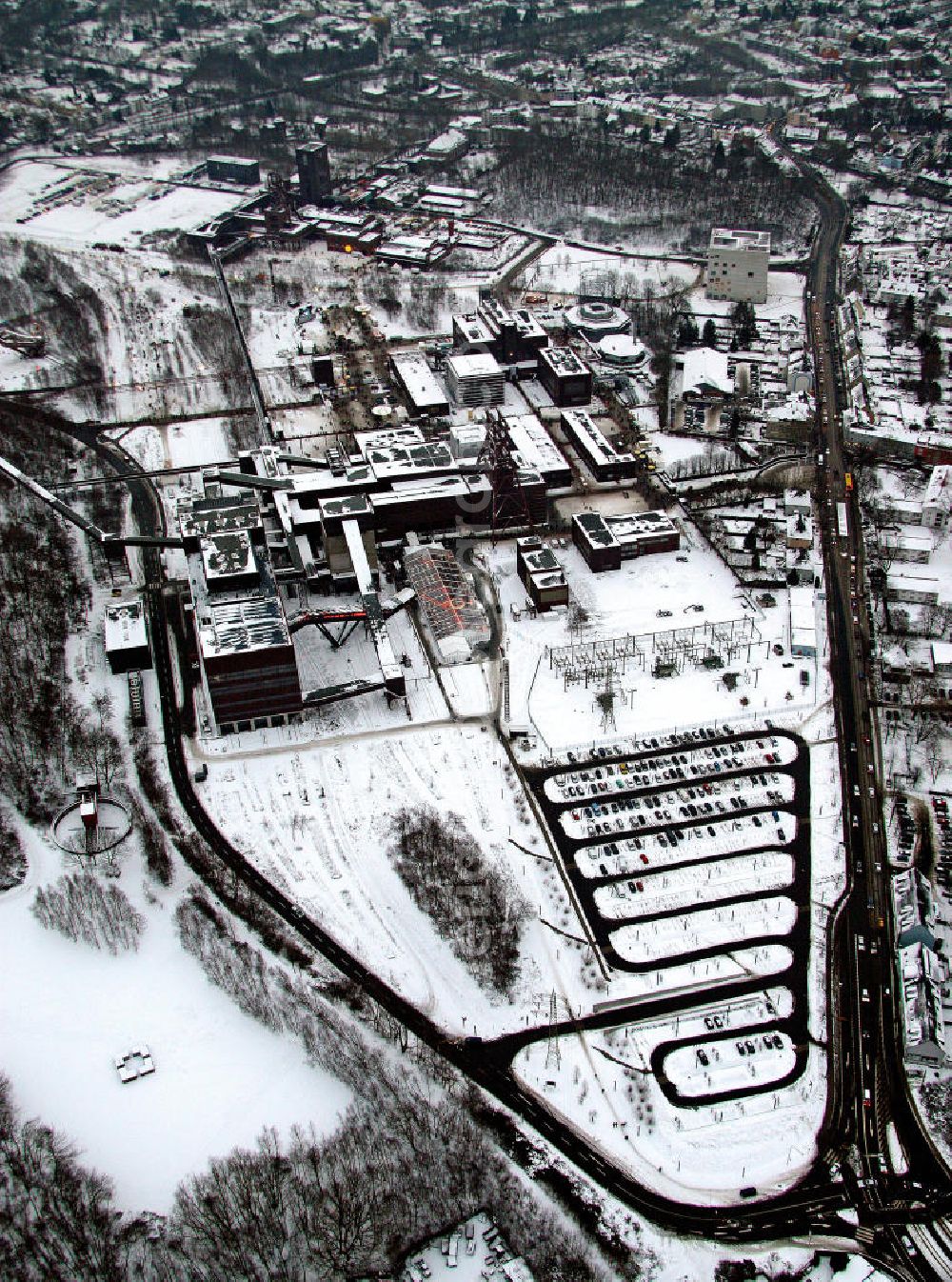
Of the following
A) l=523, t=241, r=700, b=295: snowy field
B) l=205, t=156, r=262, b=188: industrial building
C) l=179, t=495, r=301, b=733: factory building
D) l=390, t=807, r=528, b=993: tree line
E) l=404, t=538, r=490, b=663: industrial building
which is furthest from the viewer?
l=205, t=156, r=262, b=188: industrial building

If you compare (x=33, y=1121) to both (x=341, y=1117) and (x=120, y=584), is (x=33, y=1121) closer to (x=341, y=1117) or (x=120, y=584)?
(x=341, y=1117)

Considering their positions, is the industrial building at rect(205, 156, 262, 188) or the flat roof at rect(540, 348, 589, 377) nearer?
the flat roof at rect(540, 348, 589, 377)

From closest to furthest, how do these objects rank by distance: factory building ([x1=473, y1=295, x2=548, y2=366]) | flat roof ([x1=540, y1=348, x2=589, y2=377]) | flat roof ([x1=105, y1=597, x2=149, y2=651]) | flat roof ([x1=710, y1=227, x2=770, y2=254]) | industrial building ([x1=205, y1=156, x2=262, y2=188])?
1. flat roof ([x1=105, y1=597, x2=149, y2=651])
2. flat roof ([x1=540, y1=348, x2=589, y2=377])
3. factory building ([x1=473, y1=295, x2=548, y2=366])
4. flat roof ([x1=710, y1=227, x2=770, y2=254])
5. industrial building ([x1=205, y1=156, x2=262, y2=188])

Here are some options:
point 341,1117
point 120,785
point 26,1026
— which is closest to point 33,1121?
point 26,1026

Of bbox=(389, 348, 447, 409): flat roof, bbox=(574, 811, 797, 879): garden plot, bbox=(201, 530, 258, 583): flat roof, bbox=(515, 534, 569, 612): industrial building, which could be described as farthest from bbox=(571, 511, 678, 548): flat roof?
bbox=(574, 811, 797, 879): garden plot

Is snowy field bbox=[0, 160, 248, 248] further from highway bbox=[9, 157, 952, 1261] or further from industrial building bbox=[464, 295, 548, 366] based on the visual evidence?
highway bbox=[9, 157, 952, 1261]

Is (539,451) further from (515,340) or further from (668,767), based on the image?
(668,767)
